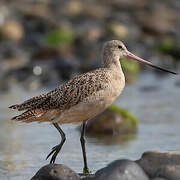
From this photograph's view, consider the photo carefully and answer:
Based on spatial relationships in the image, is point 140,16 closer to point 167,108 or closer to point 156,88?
point 156,88

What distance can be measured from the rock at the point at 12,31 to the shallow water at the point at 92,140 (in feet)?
24.7

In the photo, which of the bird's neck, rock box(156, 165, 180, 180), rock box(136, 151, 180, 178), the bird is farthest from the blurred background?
rock box(156, 165, 180, 180)

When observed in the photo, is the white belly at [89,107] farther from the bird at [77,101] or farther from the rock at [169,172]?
the rock at [169,172]

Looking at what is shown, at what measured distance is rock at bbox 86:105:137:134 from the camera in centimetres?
1062

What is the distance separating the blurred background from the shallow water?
0.02 metres

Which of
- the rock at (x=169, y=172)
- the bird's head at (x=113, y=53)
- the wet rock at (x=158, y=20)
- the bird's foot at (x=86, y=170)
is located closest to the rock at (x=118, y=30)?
the wet rock at (x=158, y=20)

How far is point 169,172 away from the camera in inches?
248

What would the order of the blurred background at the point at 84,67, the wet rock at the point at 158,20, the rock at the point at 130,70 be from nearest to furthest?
the blurred background at the point at 84,67 < the rock at the point at 130,70 < the wet rock at the point at 158,20

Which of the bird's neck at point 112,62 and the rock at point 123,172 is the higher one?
the bird's neck at point 112,62

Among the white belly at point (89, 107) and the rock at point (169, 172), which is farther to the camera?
the white belly at point (89, 107)

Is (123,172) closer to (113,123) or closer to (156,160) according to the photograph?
(156,160)

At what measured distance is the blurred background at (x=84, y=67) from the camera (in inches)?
371

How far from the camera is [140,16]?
24.9 meters

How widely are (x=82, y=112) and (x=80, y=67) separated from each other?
1029 cm
